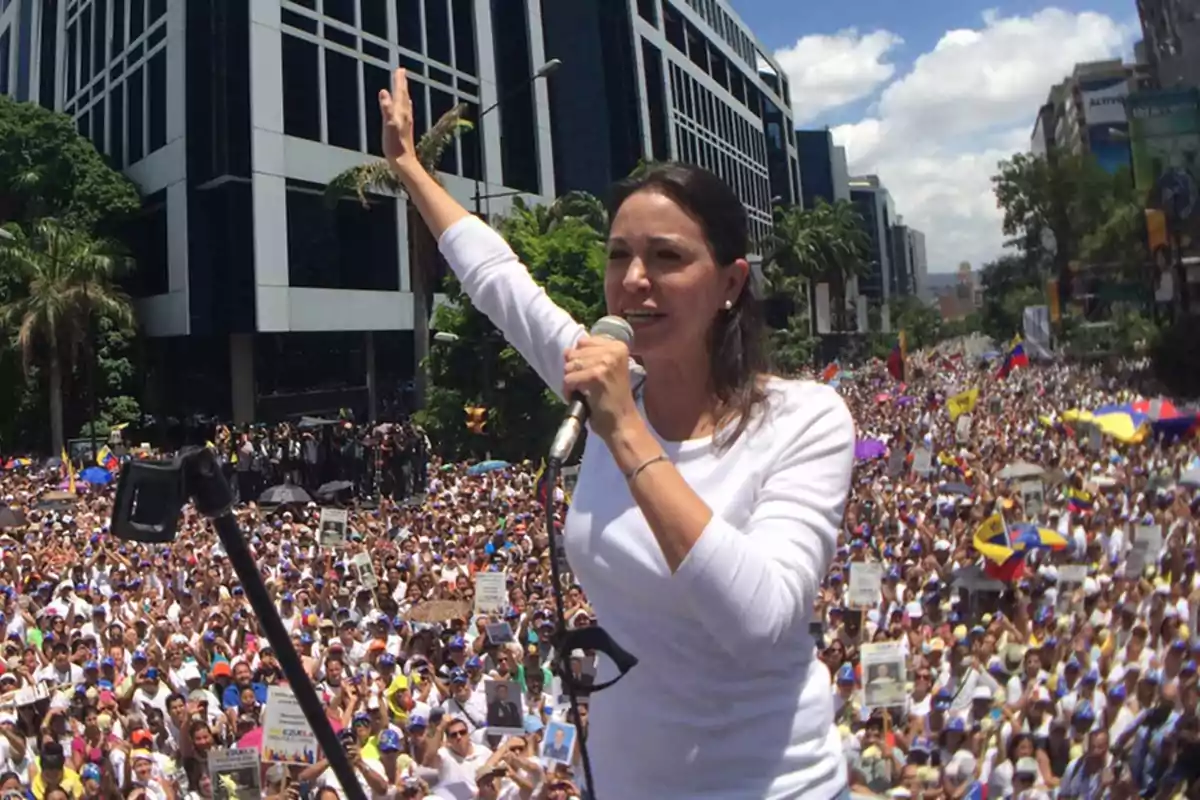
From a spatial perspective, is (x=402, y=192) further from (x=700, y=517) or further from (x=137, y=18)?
(x=700, y=517)

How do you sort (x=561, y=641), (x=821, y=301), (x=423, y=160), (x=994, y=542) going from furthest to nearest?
(x=821, y=301) < (x=423, y=160) < (x=994, y=542) < (x=561, y=641)

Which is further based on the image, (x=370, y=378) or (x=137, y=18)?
(x=370, y=378)

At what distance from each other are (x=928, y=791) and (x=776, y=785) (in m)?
4.79

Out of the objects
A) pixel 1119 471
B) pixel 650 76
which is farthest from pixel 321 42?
pixel 1119 471

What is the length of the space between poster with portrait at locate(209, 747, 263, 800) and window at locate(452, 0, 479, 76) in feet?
105

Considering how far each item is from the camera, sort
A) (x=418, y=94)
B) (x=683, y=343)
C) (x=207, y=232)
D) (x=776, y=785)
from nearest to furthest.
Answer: (x=776, y=785) → (x=683, y=343) → (x=207, y=232) → (x=418, y=94)

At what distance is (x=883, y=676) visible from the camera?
6.53m

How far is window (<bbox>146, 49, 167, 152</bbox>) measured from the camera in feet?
96.8

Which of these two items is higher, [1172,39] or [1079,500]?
[1172,39]

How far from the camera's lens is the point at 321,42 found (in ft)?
97.5

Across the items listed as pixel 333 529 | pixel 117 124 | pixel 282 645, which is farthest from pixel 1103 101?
pixel 282 645

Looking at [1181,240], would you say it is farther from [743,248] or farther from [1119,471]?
[743,248]

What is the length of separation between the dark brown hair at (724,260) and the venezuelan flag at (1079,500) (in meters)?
11.1

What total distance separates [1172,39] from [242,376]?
4838cm
